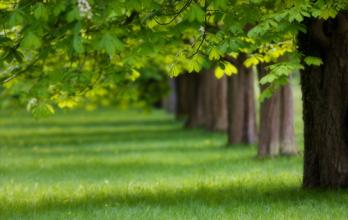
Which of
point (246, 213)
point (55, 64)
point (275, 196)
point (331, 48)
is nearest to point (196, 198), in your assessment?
point (275, 196)

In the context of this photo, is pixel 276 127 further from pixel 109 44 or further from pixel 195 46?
pixel 109 44

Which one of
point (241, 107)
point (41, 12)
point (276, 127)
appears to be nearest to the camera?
point (41, 12)

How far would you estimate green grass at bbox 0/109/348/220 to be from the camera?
1129cm

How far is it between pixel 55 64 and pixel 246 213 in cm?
886

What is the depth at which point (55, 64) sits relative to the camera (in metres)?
18.9

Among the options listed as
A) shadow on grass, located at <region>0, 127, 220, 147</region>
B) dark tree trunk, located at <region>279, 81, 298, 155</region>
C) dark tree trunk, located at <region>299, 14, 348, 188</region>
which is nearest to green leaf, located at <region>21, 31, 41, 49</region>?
dark tree trunk, located at <region>299, 14, 348, 188</region>

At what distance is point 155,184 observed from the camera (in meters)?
15.7

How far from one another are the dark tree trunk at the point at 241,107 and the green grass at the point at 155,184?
28.8 inches

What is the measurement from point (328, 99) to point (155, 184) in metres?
4.04

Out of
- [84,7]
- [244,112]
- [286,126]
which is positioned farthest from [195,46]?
[244,112]

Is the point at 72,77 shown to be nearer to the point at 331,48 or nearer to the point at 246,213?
the point at 246,213

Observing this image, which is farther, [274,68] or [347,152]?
[347,152]

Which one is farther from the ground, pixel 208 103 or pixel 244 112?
pixel 208 103

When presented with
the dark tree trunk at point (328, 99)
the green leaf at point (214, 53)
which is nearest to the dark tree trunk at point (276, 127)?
the dark tree trunk at point (328, 99)
